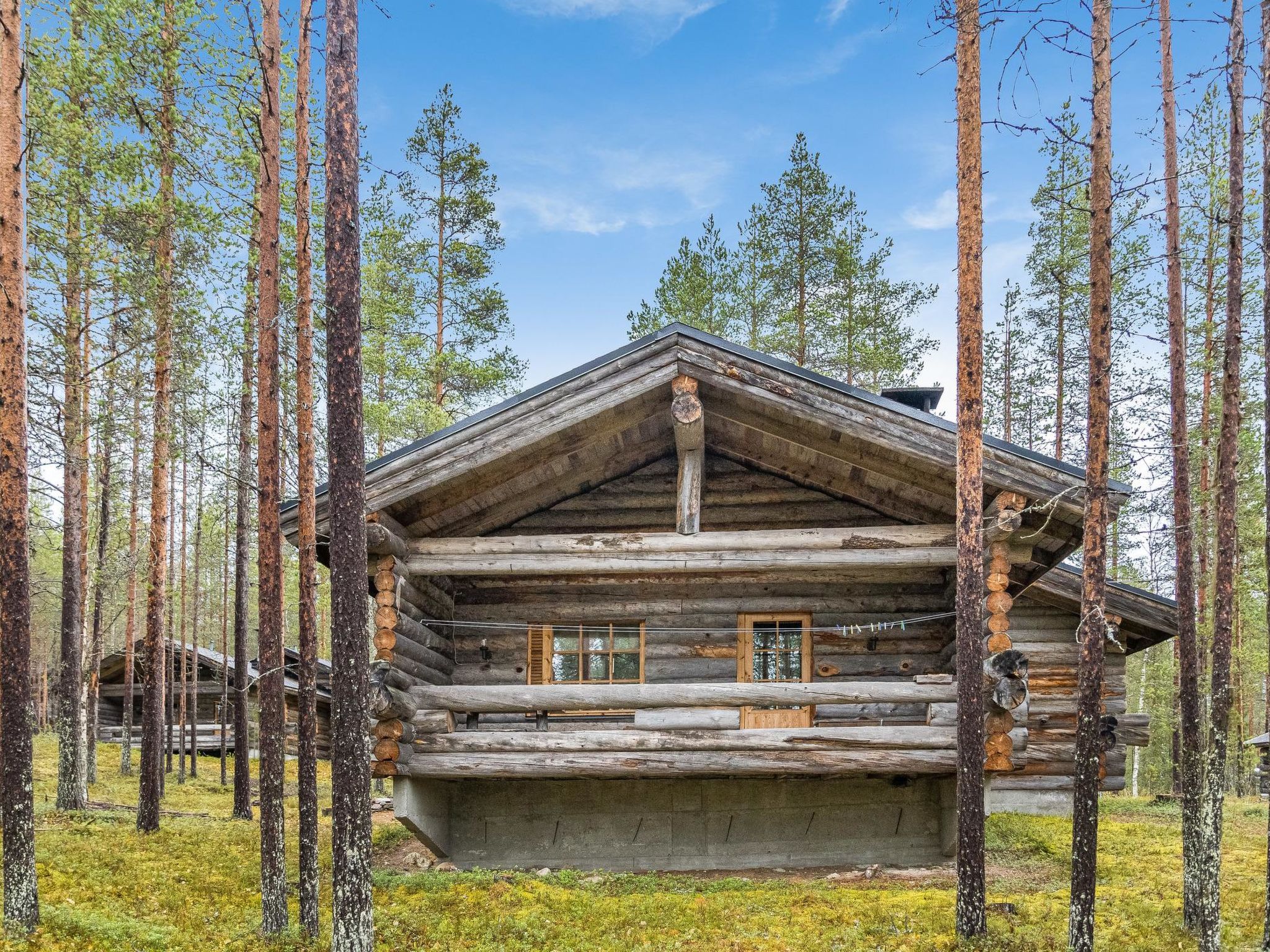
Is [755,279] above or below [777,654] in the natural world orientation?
above

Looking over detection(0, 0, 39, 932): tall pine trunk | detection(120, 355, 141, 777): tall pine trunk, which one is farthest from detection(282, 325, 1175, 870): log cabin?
detection(120, 355, 141, 777): tall pine trunk

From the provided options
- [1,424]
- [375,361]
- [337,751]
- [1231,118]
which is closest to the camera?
[337,751]

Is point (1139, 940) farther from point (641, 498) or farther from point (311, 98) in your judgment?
point (311, 98)

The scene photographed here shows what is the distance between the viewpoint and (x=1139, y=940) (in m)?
9.11

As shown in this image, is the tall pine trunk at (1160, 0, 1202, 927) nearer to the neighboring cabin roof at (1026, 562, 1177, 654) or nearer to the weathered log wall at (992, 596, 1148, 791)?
the neighboring cabin roof at (1026, 562, 1177, 654)

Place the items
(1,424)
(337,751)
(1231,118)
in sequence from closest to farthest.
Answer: (337,751) < (1,424) < (1231,118)

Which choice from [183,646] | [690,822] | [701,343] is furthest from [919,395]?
[183,646]

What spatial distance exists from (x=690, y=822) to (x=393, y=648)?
4799 millimetres

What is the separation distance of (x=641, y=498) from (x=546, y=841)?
489 centimetres

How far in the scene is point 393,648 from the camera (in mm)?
11320

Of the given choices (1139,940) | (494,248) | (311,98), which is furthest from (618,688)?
(494,248)

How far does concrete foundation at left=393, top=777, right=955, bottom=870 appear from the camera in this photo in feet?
41.9

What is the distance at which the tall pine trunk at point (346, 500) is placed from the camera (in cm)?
717

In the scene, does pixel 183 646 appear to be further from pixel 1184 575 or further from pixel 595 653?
pixel 1184 575
